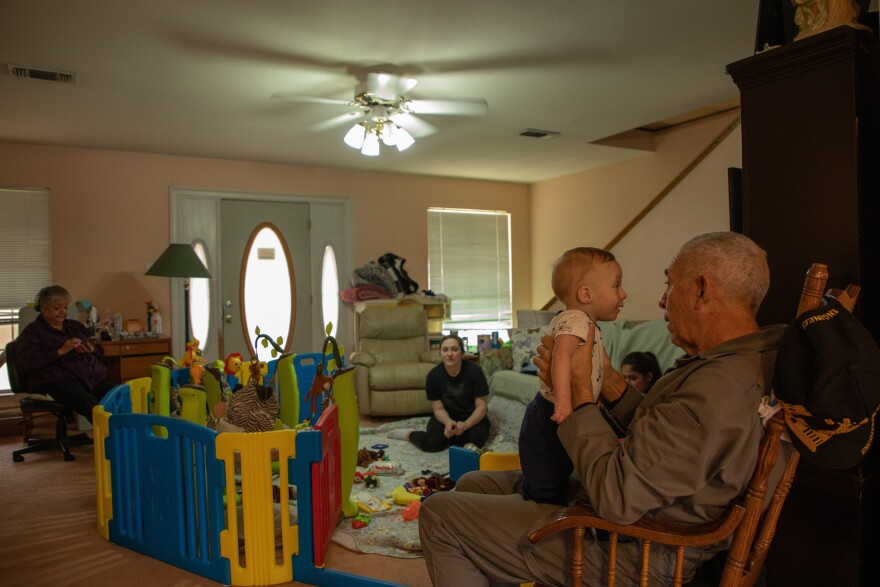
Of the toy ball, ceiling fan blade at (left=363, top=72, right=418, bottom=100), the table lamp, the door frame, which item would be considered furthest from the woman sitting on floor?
the door frame

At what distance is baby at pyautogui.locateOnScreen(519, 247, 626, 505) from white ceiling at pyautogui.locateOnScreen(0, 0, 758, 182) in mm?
1700

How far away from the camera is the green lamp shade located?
4.88 m

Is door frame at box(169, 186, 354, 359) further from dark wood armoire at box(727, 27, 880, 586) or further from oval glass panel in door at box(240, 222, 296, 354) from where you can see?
dark wood armoire at box(727, 27, 880, 586)

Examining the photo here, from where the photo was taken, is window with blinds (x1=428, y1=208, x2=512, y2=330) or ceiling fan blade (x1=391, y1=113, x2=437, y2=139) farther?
window with blinds (x1=428, y1=208, x2=512, y2=330)

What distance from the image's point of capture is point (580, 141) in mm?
5477

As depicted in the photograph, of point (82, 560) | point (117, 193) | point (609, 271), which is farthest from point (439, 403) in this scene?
point (117, 193)

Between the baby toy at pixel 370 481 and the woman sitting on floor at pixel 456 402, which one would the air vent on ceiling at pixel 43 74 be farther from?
the baby toy at pixel 370 481

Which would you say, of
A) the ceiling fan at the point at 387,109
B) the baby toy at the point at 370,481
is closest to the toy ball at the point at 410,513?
the baby toy at the point at 370,481

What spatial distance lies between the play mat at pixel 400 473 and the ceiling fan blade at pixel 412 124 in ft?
6.45

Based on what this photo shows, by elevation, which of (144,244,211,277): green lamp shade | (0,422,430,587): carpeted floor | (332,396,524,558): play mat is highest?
(144,244,211,277): green lamp shade

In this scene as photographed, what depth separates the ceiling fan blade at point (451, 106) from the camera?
3.53 metres

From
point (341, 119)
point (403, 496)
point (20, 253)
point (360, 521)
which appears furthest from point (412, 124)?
point (20, 253)

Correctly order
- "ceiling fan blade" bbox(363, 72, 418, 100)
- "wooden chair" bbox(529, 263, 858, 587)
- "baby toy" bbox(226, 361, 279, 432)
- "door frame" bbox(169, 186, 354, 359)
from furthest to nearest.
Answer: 1. "door frame" bbox(169, 186, 354, 359)
2. "ceiling fan blade" bbox(363, 72, 418, 100)
3. "baby toy" bbox(226, 361, 279, 432)
4. "wooden chair" bbox(529, 263, 858, 587)

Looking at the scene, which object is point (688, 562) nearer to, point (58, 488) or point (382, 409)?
point (58, 488)
